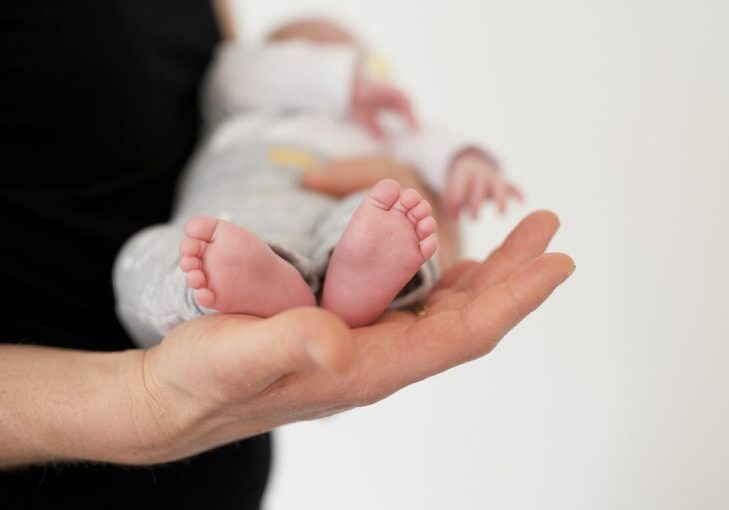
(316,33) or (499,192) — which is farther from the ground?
(316,33)

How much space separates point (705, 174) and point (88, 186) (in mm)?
921

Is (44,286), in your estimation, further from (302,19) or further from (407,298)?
(302,19)

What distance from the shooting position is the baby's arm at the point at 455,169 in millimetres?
837

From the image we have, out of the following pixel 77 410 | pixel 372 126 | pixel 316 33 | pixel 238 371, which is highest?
pixel 316 33

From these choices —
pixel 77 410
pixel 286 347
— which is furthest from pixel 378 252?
pixel 77 410

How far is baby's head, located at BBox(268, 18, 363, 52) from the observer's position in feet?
3.91

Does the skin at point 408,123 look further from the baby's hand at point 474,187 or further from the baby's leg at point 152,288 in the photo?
the baby's leg at point 152,288

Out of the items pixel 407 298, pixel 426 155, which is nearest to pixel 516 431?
pixel 426 155

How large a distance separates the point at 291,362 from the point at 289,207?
325 mm

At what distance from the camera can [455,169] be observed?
89 centimetres

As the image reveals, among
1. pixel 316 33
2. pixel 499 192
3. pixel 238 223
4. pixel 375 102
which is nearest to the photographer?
pixel 238 223

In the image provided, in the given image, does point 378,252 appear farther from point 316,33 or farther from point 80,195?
point 316,33

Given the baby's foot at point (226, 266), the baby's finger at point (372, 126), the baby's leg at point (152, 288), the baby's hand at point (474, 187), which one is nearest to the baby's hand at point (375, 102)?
the baby's finger at point (372, 126)

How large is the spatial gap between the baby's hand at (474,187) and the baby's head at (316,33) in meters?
0.40
